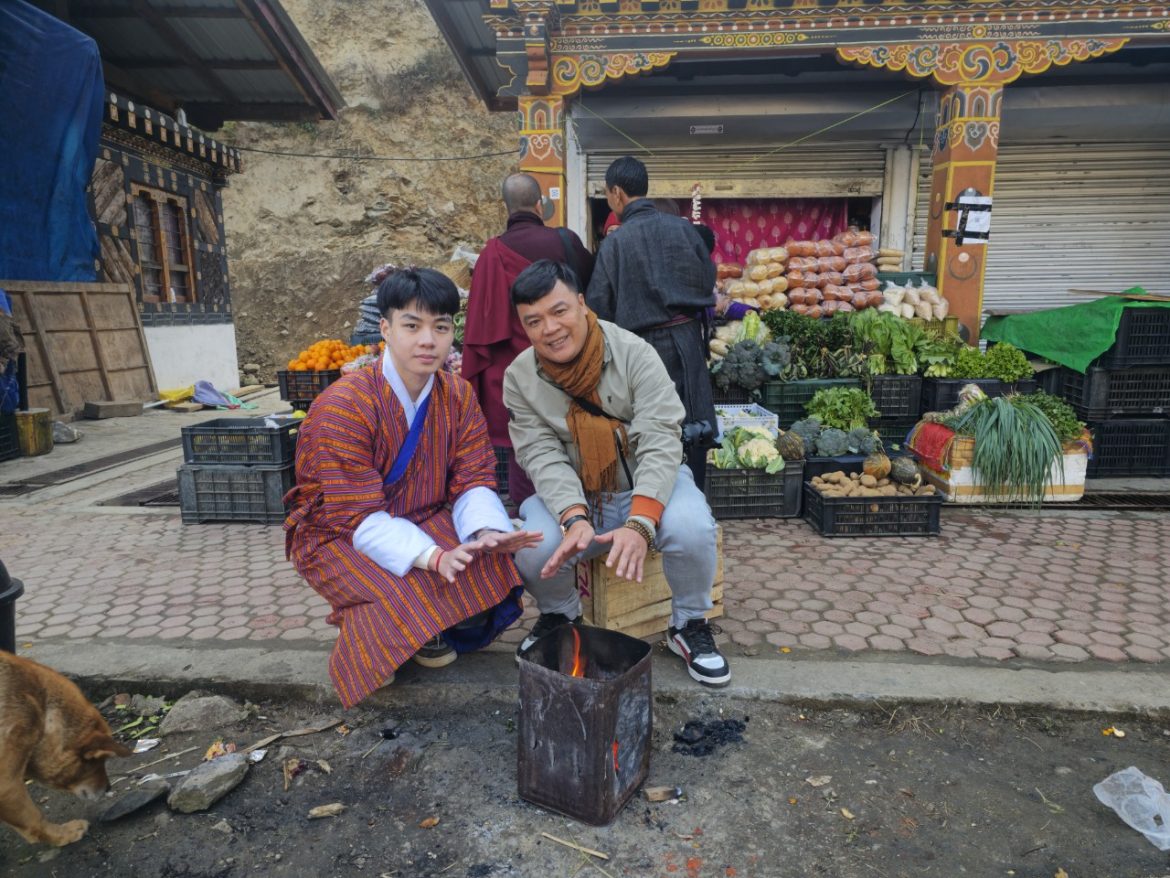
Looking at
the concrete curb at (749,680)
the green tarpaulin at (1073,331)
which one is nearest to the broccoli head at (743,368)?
the green tarpaulin at (1073,331)

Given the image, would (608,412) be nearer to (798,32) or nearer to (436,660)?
(436,660)

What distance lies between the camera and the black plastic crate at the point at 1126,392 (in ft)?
19.9

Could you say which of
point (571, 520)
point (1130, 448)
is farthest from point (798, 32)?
point (571, 520)

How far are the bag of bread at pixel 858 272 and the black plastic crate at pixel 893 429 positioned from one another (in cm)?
161

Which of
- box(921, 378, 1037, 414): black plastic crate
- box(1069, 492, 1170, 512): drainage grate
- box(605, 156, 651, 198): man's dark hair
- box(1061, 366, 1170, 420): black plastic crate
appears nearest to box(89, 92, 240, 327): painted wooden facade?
box(605, 156, 651, 198): man's dark hair

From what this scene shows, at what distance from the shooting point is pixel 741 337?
253 inches

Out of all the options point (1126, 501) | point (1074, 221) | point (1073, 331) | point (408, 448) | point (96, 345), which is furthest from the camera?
point (96, 345)

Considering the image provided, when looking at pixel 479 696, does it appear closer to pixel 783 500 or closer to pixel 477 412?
pixel 477 412

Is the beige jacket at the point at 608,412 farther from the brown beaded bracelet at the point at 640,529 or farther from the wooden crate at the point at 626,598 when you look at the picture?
the wooden crate at the point at 626,598

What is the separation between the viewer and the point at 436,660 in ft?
10.0

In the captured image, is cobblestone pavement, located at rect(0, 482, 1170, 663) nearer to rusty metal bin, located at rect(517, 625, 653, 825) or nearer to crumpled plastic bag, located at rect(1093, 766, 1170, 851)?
crumpled plastic bag, located at rect(1093, 766, 1170, 851)

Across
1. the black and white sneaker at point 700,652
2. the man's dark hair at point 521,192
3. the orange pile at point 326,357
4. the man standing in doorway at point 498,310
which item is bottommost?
the black and white sneaker at point 700,652

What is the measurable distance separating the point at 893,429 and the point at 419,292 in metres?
4.95

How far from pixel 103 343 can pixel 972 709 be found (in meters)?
11.8
